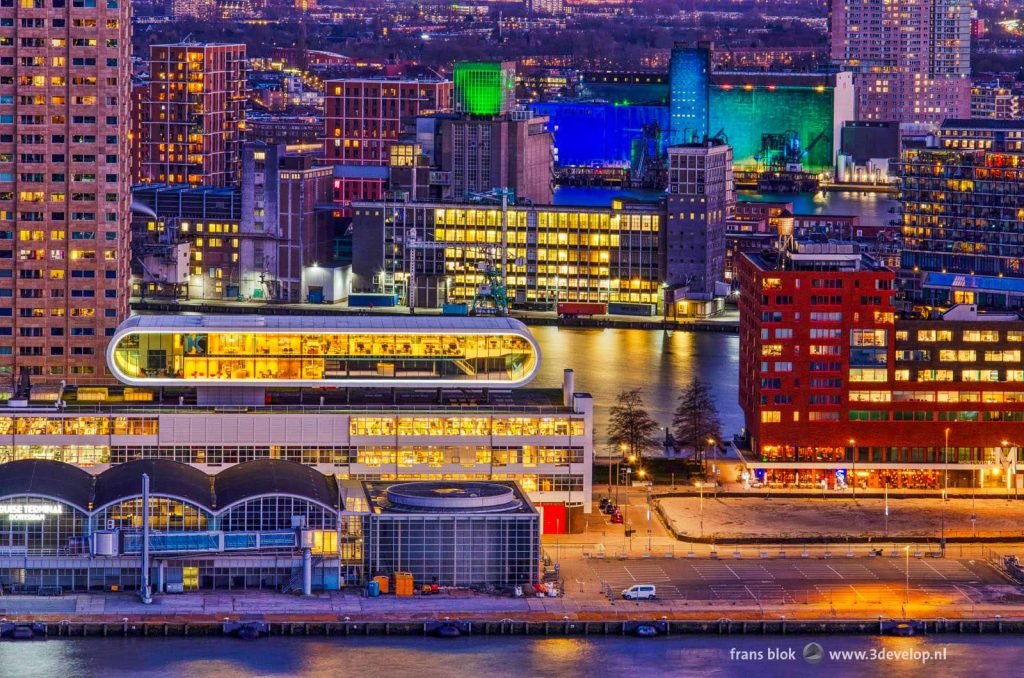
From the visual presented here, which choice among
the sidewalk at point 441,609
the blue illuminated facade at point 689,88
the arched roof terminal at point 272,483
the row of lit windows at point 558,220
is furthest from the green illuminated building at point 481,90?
the sidewalk at point 441,609

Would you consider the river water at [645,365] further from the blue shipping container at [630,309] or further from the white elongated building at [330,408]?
the white elongated building at [330,408]

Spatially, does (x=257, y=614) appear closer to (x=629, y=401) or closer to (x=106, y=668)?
(x=106, y=668)

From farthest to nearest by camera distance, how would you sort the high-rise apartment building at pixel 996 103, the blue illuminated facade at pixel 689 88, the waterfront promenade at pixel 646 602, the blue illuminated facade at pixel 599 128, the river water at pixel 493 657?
the high-rise apartment building at pixel 996 103
the blue illuminated facade at pixel 689 88
the blue illuminated facade at pixel 599 128
the waterfront promenade at pixel 646 602
the river water at pixel 493 657

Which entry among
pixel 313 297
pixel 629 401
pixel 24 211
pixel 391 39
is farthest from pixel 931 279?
pixel 391 39

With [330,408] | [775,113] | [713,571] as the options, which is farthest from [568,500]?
[775,113]

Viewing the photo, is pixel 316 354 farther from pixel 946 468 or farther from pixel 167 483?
pixel 946 468
